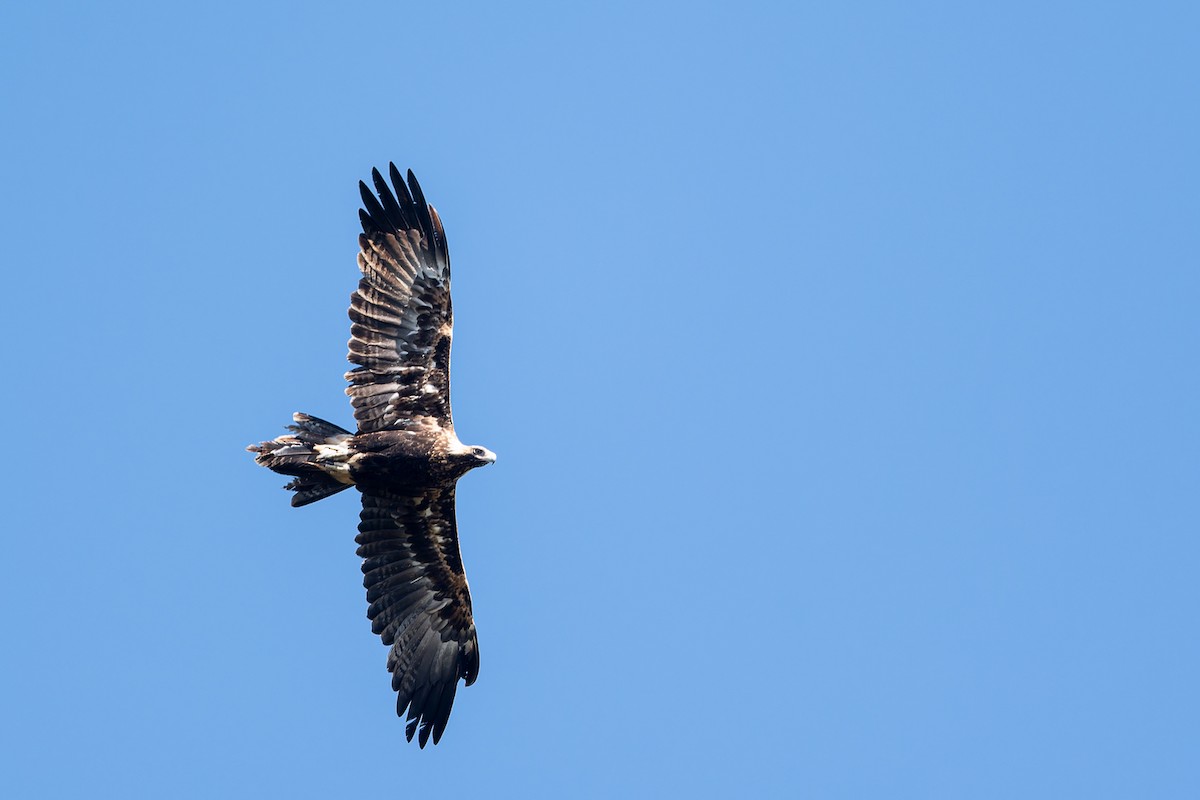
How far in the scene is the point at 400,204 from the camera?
19.4 m

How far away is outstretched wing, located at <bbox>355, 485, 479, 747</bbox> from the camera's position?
19500 millimetres

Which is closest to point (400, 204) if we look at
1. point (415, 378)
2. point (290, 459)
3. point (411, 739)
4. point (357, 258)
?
point (357, 258)

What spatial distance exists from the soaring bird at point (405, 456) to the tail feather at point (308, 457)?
0.01 meters

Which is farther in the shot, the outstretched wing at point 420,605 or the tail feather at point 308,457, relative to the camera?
the outstretched wing at point 420,605

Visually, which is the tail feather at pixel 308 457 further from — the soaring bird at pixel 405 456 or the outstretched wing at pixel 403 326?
the outstretched wing at pixel 403 326

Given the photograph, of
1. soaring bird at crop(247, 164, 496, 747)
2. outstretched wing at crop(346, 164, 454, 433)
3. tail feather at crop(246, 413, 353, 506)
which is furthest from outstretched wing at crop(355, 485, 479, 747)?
outstretched wing at crop(346, 164, 454, 433)

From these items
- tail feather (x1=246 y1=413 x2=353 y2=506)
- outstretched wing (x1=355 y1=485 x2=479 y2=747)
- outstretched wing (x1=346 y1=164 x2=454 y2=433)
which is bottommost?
outstretched wing (x1=355 y1=485 x2=479 y2=747)

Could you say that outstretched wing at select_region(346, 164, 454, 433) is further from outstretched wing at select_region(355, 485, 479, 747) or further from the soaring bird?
outstretched wing at select_region(355, 485, 479, 747)

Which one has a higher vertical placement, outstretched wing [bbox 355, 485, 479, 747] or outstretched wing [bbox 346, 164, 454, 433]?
outstretched wing [bbox 346, 164, 454, 433]

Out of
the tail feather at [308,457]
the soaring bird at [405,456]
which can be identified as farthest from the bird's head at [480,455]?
the tail feather at [308,457]

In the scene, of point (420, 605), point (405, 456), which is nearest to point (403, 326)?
point (405, 456)

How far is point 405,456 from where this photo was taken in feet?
60.8

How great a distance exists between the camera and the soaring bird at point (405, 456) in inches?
730

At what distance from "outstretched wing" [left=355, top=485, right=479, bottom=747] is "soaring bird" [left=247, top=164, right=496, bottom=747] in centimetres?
1
